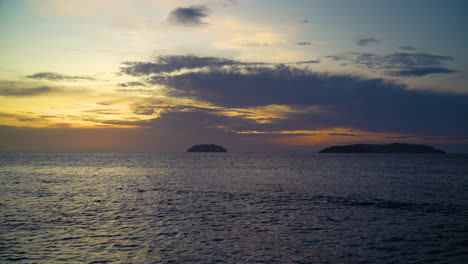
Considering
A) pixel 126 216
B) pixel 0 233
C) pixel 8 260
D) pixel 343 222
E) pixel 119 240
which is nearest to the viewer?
pixel 8 260

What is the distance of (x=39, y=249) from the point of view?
18094 millimetres

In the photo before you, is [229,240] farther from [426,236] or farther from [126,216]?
[426,236]

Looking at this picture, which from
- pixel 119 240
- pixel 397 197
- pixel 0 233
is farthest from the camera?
pixel 397 197

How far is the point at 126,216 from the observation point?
28359mm

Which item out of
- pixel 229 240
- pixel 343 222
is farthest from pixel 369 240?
pixel 229 240

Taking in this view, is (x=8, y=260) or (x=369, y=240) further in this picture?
(x=369, y=240)

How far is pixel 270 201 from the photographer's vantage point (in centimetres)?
3769

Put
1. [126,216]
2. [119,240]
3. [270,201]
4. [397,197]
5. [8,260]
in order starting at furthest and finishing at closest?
1. [397,197]
2. [270,201]
3. [126,216]
4. [119,240]
5. [8,260]

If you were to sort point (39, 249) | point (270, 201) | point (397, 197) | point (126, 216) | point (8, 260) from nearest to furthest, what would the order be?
point (8, 260)
point (39, 249)
point (126, 216)
point (270, 201)
point (397, 197)

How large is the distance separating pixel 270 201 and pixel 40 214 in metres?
25.4

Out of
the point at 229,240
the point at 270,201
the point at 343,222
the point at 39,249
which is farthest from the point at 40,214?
the point at 343,222

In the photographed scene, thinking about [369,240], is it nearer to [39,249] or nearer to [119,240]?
[119,240]

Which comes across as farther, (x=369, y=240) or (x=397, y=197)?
(x=397, y=197)

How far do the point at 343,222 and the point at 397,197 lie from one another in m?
20.2
